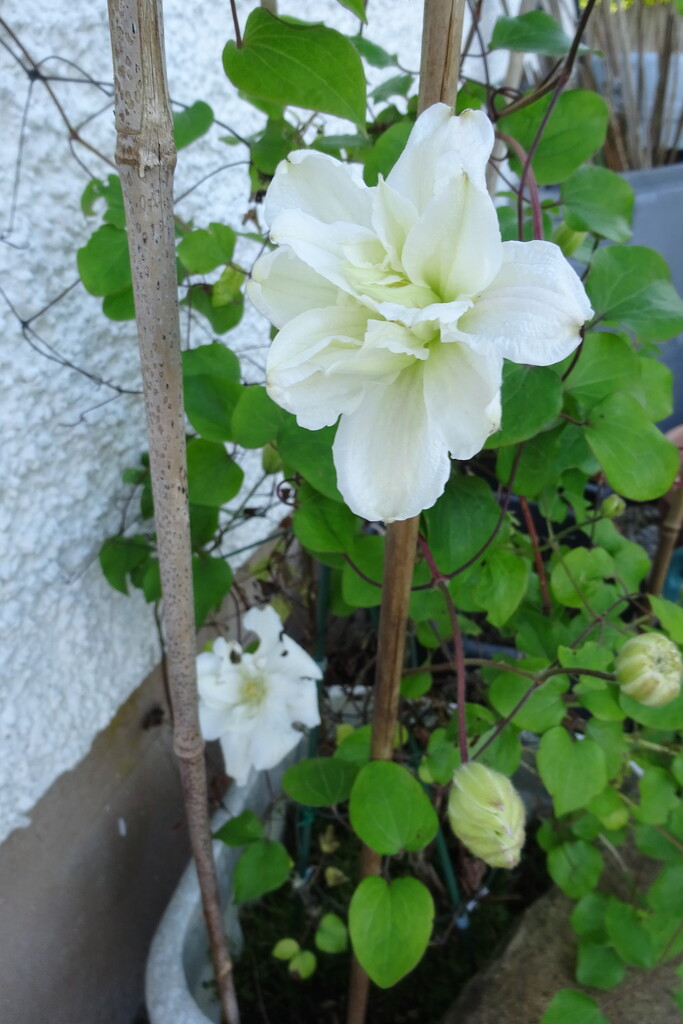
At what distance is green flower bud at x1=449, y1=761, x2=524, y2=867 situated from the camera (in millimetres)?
388

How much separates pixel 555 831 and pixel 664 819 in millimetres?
177

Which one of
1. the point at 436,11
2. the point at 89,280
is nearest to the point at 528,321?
the point at 436,11

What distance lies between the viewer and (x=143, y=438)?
0.72 m

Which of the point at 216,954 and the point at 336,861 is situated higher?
the point at 216,954

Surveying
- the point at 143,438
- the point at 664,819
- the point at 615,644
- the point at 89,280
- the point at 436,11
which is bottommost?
the point at 664,819

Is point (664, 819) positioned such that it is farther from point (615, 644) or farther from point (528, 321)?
point (528, 321)

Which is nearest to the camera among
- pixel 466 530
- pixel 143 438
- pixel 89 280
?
pixel 466 530

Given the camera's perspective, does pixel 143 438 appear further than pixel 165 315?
Yes

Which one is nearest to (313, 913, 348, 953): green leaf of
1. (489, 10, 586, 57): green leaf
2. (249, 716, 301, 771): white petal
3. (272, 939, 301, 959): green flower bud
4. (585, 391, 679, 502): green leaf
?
(272, 939, 301, 959): green flower bud

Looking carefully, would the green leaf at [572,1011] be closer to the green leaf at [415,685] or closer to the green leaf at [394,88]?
the green leaf at [415,685]

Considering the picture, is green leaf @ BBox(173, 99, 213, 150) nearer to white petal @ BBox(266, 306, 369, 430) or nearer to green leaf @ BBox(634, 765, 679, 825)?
white petal @ BBox(266, 306, 369, 430)

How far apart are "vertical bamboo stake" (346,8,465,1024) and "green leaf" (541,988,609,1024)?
157 millimetres

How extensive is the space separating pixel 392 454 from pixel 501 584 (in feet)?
0.80

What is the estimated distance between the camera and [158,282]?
0.32 meters
